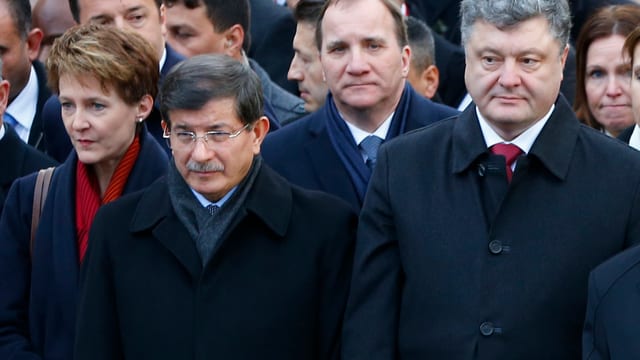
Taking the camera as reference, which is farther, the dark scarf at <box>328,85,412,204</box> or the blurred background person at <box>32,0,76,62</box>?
the blurred background person at <box>32,0,76,62</box>

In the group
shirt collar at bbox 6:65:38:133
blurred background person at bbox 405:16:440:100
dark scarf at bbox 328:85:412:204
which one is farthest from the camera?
blurred background person at bbox 405:16:440:100

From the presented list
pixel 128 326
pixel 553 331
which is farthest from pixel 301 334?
pixel 553 331

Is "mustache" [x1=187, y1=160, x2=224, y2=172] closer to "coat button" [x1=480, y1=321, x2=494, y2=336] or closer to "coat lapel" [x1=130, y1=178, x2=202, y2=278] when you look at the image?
"coat lapel" [x1=130, y1=178, x2=202, y2=278]

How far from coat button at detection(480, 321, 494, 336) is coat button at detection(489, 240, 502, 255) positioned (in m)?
0.22

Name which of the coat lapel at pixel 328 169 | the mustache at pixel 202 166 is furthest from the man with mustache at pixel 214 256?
the coat lapel at pixel 328 169

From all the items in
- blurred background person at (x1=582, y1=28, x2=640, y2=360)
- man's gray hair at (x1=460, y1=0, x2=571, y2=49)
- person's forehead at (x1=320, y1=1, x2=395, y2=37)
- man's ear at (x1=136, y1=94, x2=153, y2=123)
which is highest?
man's gray hair at (x1=460, y1=0, x2=571, y2=49)

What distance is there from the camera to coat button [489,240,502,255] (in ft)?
13.7

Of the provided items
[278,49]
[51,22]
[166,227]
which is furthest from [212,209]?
[278,49]

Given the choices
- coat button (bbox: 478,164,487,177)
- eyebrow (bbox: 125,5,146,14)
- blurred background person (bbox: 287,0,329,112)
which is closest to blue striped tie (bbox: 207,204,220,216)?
coat button (bbox: 478,164,487,177)

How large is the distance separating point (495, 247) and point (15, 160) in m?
2.15

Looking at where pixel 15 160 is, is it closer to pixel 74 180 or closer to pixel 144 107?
pixel 74 180

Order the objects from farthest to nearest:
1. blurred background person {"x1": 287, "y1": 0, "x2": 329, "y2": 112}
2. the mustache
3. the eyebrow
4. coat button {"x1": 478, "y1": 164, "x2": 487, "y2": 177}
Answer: blurred background person {"x1": 287, "y1": 0, "x2": 329, "y2": 112} → the eyebrow → the mustache → coat button {"x1": 478, "y1": 164, "x2": 487, "y2": 177}

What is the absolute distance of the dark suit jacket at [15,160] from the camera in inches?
211

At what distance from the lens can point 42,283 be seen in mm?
4867
